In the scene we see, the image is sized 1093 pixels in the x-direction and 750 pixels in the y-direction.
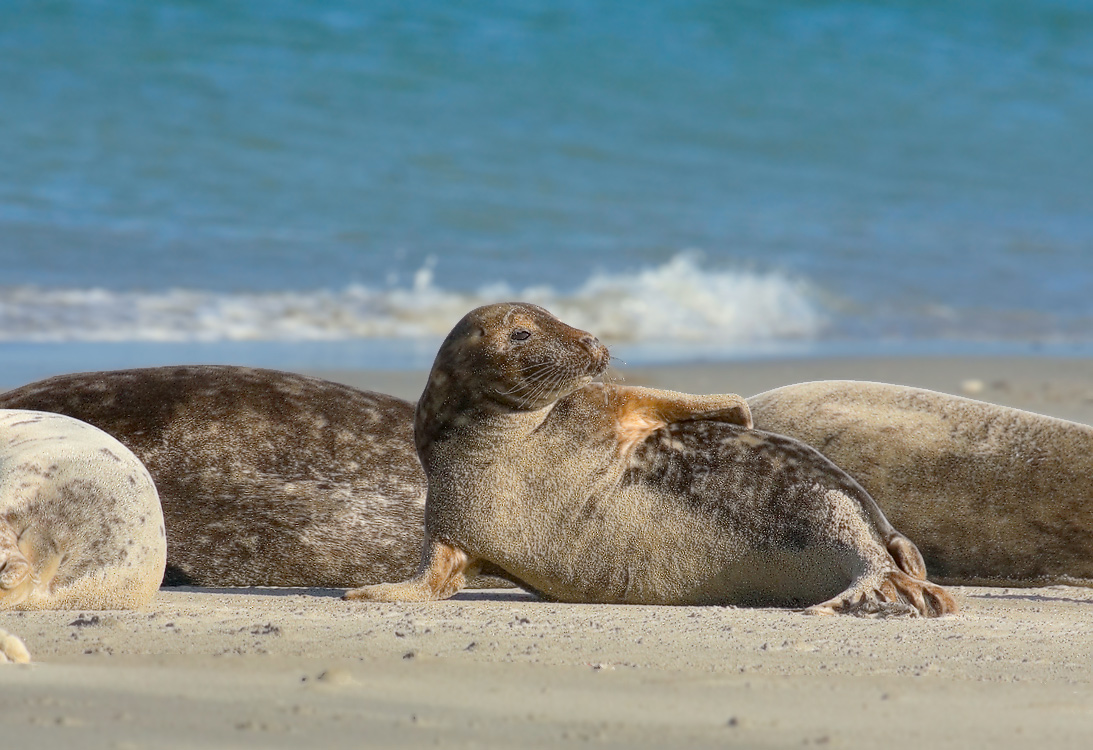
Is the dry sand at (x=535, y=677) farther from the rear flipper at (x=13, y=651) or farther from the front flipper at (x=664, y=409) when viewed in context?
the front flipper at (x=664, y=409)

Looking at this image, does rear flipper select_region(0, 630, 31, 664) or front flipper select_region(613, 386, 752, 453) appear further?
front flipper select_region(613, 386, 752, 453)

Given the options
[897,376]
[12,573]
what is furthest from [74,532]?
[897,376]

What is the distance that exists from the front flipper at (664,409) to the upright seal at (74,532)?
53.8 inches

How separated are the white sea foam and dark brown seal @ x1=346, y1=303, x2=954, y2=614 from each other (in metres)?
9.05

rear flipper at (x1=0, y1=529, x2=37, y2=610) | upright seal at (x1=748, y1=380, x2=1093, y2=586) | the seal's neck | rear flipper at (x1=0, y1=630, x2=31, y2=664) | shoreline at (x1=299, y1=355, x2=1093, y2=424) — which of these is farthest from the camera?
shoreline at (x1=299, y1=355, x2=1093, y2=424)

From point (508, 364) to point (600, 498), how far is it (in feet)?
1.49

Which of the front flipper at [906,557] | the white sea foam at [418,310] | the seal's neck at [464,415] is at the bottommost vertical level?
the front flipper at [906,557]

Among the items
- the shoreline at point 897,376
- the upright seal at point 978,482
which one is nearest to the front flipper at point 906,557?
the upright seal at point 978,482

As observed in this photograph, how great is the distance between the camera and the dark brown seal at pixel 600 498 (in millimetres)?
4426

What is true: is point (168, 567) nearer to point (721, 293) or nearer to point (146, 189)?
point (721, 293)

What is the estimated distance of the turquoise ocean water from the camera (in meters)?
→ 15.2

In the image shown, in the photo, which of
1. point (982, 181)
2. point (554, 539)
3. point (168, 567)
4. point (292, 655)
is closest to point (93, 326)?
point (168, 567)

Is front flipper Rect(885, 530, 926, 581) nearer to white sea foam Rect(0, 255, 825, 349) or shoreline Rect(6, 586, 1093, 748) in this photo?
shoreline Rect(6, 586, 1093, 748)

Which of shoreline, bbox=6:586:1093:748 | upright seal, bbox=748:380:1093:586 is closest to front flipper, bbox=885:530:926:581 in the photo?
shoreline, bbox=6:586:1093:748
